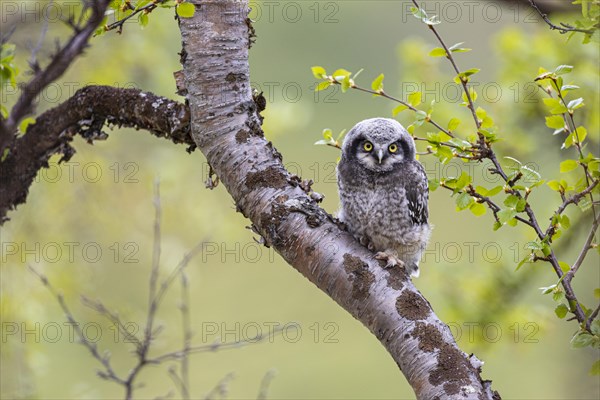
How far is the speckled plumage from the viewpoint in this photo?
9.89 ft

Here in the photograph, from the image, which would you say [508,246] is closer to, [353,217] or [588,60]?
[588,60]

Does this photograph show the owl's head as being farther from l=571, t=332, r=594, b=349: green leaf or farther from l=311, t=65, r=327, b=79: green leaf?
l=571, t=332, r=594, b=349: green leaf

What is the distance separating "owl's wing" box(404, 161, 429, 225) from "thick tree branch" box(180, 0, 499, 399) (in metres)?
0.82

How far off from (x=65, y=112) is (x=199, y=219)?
279 centimetres

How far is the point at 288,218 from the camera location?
229 cm

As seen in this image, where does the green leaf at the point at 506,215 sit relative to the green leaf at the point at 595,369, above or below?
above

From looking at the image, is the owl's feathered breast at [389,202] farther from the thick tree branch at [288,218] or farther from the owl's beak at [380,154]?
the thick tree branch at [288,218]

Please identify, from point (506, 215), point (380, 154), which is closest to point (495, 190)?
point (506, 215)

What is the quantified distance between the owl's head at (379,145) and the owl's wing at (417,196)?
0.30 ft

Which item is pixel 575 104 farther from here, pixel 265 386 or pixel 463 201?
pixel 265 386

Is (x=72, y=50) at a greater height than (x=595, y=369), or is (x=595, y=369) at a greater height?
(x=72, y=50)

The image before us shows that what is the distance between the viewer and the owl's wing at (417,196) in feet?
10.1

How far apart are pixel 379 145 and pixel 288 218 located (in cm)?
87

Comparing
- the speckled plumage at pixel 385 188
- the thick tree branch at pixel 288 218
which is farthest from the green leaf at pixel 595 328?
the speckled plumage at pixel 385 188
